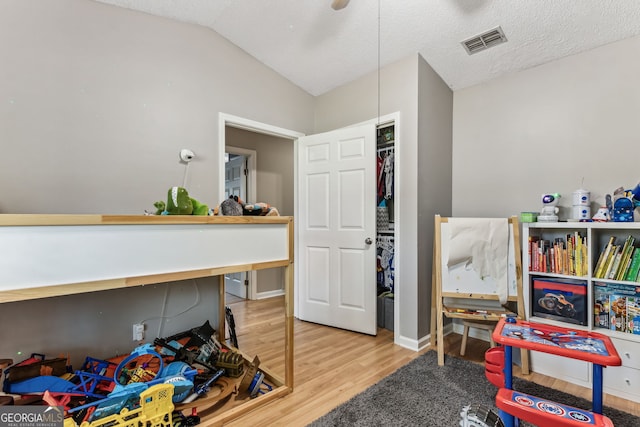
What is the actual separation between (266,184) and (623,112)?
142 inches

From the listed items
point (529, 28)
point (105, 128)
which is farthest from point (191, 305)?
point (529, 28)

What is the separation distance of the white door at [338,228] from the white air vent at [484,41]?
3.18ft

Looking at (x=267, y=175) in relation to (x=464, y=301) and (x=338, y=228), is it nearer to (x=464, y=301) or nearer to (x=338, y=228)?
(x=338, y=228)

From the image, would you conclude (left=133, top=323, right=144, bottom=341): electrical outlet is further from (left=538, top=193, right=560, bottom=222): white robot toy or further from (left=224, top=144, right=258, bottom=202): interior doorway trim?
(left=538, top=193, right=560, bottom=222): white robot toy

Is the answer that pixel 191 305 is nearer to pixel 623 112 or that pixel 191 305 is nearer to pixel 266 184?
pixel 266 184

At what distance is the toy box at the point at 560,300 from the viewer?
6.61ft

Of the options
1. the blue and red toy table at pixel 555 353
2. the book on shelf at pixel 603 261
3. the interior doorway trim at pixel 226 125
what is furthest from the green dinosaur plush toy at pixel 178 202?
the book on shelf at pixel 603 261

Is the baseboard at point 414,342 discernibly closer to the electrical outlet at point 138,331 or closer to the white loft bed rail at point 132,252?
the white loft bed rail at point 132,252

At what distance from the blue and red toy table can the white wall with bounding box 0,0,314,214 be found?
7.58 ft

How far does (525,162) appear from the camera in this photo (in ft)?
8.56

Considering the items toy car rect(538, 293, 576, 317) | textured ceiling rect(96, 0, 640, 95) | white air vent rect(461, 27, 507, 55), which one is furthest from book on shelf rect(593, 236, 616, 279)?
white air vent rect(461, 27, 507, 55)

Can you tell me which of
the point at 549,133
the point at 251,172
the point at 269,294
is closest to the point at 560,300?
the point at 549,133

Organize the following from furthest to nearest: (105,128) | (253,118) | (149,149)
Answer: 1. (253,118)
2. (149,149)
3. (105,128)

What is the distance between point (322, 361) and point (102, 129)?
2.30 metres
